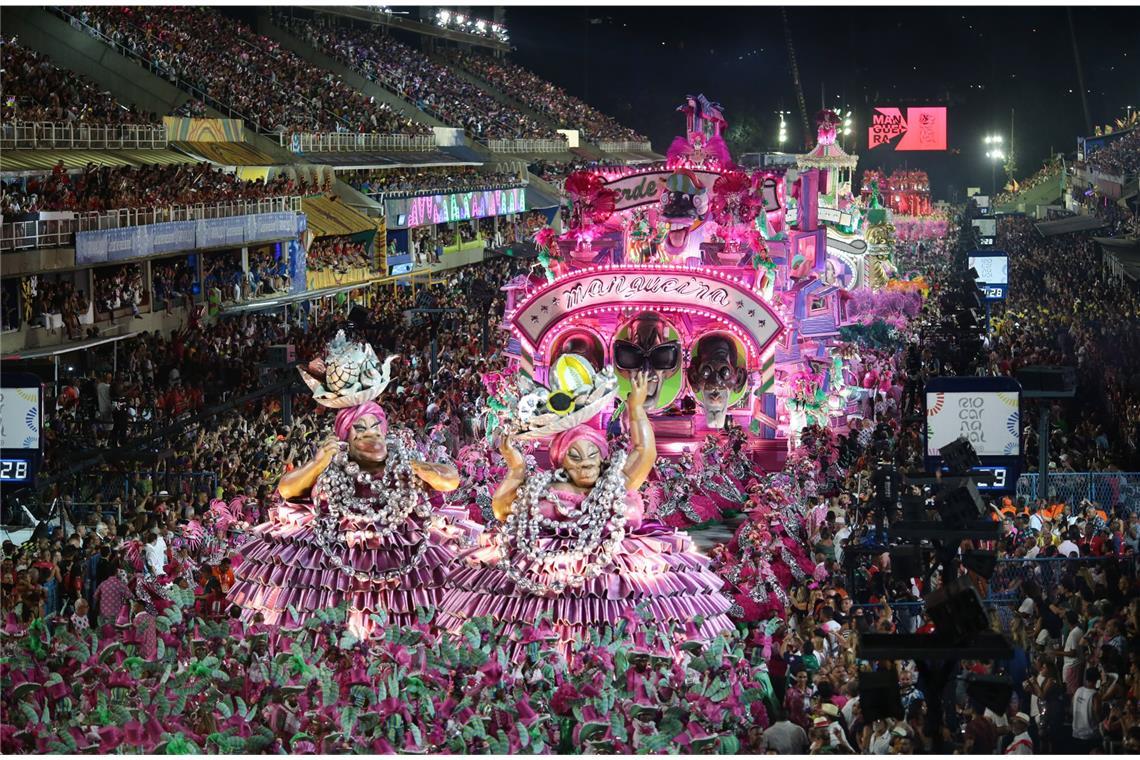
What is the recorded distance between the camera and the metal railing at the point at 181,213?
84.8ft

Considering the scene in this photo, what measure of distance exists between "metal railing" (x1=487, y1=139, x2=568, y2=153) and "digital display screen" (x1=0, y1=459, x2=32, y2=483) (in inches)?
1791

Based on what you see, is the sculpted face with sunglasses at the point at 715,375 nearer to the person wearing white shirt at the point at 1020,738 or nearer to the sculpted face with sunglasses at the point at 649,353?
the sculpted face with sunglasses at the point at 649,353

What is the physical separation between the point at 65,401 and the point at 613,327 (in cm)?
664

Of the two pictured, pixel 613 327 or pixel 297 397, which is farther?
pixel 297 397

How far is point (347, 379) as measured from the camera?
13.1m

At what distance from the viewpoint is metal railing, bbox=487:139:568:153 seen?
201 ft

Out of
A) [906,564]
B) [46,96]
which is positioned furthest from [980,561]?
[46,96]

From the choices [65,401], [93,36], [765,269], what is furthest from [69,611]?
[93,36]

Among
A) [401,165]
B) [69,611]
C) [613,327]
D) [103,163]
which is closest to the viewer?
[69,611]

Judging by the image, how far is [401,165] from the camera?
4719 cm

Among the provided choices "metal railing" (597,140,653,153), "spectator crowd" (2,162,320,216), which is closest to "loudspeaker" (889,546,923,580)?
"spectator crowd" (2,162,320,216)

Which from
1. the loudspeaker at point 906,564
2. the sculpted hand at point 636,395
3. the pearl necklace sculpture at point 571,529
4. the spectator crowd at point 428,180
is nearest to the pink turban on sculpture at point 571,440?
the pearl necklace sculpture at point 571,529

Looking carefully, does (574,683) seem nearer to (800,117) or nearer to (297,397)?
(297,397)

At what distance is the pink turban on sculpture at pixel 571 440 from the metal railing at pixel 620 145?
65.0 meters
